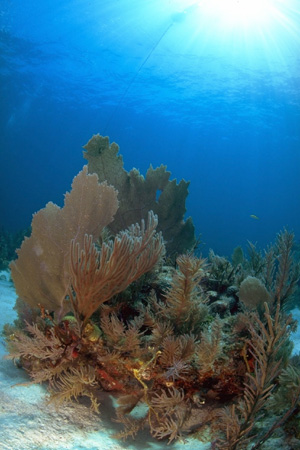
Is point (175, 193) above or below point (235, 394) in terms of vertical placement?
above

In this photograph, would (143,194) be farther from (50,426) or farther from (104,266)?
(50,426)

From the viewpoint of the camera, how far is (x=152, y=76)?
94.3 feet

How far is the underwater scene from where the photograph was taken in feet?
7.39

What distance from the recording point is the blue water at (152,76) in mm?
20266

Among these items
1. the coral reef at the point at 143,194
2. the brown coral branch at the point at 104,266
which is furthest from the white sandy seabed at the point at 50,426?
the coral reef at the point at 143,194

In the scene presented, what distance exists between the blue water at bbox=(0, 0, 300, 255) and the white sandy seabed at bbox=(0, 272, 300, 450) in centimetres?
1686

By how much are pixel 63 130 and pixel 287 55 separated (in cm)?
4633

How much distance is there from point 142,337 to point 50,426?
0.96 metres

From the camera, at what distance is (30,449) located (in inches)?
71.0

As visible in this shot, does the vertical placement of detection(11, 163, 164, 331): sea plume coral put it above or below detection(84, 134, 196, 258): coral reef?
below

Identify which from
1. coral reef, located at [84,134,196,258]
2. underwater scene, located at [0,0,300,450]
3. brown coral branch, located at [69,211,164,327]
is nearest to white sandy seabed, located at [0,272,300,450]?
underwater scene, located at [0,0,300,450]

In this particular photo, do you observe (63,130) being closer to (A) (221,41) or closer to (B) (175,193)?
(A) (221,41)

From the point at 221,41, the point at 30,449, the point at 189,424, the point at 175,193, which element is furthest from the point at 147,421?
the point at 221,41

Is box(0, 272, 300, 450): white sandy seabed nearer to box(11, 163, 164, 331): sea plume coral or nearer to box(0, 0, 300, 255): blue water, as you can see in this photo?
box(11, 163, 164, 331): sea plume coral
